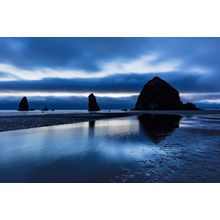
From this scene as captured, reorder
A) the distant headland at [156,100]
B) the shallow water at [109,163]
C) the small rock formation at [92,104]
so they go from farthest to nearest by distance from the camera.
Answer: the distant headland at [156,100] → the small rock formation at [92,104] → the shallow water at [109,163]

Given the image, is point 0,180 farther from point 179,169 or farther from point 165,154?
point 165,154

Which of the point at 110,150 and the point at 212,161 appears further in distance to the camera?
the point at 110,150

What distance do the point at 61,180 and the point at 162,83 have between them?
561 feet

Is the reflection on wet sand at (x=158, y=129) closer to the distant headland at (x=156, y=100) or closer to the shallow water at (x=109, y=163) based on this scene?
the shallow water at (x=109, y=163)

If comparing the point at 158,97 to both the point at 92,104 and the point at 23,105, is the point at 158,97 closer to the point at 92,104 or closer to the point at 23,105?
the point at 92,104

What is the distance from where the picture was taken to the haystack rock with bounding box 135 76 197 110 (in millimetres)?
147250

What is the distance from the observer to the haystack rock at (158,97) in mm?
147250

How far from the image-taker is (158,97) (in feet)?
501

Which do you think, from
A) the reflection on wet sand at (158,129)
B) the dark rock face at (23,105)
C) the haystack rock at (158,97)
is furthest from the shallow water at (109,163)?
the dark rock face at (23,105)

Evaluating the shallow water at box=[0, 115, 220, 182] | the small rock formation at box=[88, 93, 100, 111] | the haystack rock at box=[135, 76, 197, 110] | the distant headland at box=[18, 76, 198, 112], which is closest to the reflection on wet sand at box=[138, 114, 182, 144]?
the shallow water at box=[0, 115, 220, 182]

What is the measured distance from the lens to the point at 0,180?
475 cm

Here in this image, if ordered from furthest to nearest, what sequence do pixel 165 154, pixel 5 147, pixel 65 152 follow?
pixel 5 147
pixel 65 152
pixel 165 154

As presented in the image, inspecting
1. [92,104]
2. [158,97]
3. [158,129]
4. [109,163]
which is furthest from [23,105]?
[109,163]
